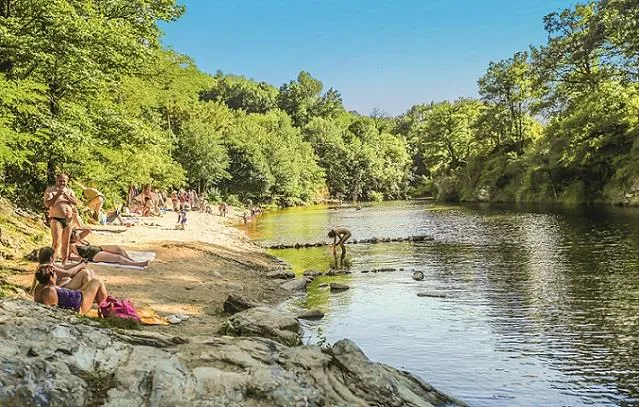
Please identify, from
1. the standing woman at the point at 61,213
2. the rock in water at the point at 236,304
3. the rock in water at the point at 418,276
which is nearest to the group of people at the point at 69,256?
the standing woman at the point at 61,213

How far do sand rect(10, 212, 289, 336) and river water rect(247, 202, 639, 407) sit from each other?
182 cm

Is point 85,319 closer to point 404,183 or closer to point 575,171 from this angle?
point 575,171

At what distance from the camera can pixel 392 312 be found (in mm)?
13180

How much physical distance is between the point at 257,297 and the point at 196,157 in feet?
158

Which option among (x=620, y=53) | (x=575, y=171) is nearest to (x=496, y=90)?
(x=575, y=171)

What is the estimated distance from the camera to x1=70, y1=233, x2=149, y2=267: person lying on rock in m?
13.9

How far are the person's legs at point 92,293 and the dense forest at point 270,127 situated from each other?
11.4 feet

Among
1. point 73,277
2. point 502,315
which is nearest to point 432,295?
point 502,315

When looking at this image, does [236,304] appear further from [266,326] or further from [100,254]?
[100,254]

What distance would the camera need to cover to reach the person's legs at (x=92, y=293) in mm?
9047

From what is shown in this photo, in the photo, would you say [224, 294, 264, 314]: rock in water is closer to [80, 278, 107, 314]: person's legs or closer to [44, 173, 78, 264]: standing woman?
[80, 278, 107, 314]: person's legs

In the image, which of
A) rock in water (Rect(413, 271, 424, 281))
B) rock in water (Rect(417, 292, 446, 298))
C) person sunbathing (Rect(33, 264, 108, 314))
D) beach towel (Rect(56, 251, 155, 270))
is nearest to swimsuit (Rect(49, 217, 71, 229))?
beach towel (Rect(56, 251, 155, 270))

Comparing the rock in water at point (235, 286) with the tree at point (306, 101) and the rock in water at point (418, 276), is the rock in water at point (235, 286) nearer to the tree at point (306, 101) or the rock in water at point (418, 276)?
the rock in water at point (418, 276)

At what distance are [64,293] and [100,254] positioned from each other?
622 cm
